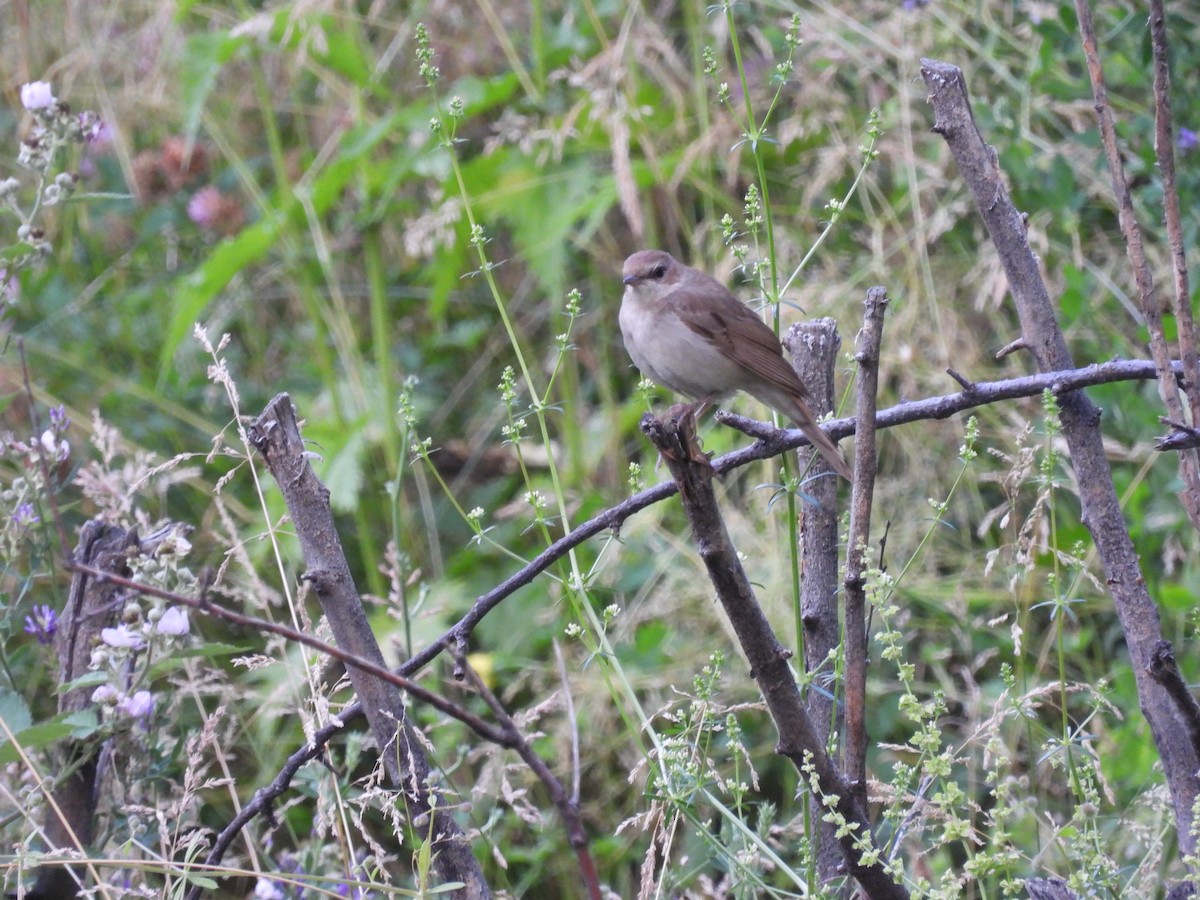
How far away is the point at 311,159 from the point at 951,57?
9.24 feet

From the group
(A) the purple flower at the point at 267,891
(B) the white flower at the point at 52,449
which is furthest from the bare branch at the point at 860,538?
(B) the white flower at the point at 52,449

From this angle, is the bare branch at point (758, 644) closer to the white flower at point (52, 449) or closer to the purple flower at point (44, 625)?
the white flower at point (52, 449)

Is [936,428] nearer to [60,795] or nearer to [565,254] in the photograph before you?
[565,254]

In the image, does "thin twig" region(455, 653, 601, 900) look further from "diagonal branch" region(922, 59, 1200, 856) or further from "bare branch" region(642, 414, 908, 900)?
"diagonal branch" region(922, 59, 1200, 856)

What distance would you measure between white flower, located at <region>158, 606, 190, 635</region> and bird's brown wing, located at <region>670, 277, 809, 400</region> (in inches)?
57.9

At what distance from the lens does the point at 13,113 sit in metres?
7.11

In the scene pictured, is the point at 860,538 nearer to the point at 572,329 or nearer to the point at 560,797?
the point at 560,797

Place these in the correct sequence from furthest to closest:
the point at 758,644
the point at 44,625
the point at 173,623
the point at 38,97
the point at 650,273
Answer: the point at 650,273 → the point at 44,625 → the point at 38,97 → the point at 173,623 → the point at 758,644

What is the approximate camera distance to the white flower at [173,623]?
96.1 inches

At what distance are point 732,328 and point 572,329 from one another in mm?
1639

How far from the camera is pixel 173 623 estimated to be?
245 centimetres

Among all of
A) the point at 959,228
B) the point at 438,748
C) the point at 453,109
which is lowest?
the point at 438,748

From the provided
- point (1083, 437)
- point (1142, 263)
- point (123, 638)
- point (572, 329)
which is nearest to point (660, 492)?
point (1083, 437)

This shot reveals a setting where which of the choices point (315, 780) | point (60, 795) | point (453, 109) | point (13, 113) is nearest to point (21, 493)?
point (60, 795)
